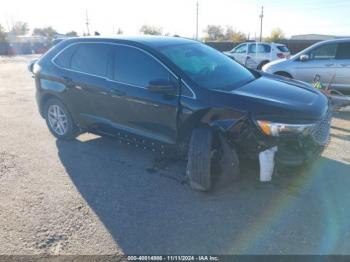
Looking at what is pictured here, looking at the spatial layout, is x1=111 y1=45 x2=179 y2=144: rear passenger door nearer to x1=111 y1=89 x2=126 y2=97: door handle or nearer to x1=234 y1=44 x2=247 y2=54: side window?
x1=111 y1=89 x2=126 y2=97: door handle

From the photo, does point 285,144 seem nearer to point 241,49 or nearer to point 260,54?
point 260,54

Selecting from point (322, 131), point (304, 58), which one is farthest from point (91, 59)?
point (304, 58)

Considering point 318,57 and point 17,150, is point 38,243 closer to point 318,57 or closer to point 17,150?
point 17,150

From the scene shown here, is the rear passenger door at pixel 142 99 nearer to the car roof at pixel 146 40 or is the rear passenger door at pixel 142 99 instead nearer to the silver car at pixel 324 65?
the car roof at pixel 146 40

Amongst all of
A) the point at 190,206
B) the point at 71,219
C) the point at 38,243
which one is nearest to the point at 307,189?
the point at 190,206

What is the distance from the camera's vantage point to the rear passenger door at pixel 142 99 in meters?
4.12


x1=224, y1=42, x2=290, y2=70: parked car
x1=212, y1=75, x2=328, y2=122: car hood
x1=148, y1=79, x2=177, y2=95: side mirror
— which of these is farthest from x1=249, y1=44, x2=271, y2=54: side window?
x1=148, y1=79, x2=177, y2=95: side mirror

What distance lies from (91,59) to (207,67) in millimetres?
1753

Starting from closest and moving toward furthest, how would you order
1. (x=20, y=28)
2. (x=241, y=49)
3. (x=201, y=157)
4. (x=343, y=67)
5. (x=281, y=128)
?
(x=281, y=128), (x=201, y=157), (x=343, y=67), (x=241, y=49), (x=20, y=28)

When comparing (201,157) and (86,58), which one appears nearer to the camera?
(201,157)

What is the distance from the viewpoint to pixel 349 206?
3.58 meters

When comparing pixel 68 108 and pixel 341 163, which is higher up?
pixel 68 108

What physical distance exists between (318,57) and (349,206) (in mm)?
5862

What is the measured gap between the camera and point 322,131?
3916mm
